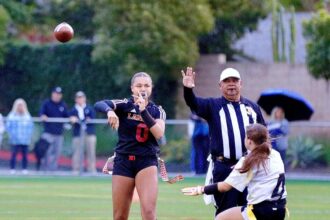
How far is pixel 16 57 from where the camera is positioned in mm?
34531

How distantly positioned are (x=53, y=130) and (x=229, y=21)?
33.5ft

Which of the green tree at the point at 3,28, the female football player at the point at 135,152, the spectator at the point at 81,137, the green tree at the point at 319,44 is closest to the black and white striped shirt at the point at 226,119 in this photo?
the female football player at the point at 135,152

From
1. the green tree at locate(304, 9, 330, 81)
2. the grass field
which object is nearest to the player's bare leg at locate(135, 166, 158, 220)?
the grass field

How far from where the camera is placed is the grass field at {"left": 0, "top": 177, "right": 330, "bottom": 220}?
16031 millimetres

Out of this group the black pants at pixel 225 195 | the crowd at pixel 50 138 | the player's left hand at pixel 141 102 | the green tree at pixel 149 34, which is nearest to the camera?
the player's left hand at pixel 141 102

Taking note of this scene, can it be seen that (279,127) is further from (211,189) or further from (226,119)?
(211,189)

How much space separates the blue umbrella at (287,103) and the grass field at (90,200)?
5.03ft

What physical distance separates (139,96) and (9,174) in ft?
46.9

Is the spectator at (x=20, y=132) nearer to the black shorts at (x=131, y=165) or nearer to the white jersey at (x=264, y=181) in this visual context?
the black shorts at (x=131, y=165)

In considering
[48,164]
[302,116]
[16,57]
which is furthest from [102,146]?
[16,57]

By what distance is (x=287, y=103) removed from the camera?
71.9 ft

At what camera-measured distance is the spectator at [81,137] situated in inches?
1001

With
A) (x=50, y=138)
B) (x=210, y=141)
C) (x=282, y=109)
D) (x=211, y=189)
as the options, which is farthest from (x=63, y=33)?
(x=50, y=138)

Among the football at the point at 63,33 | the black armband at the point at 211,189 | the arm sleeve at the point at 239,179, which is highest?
the football at the point at 63,33
